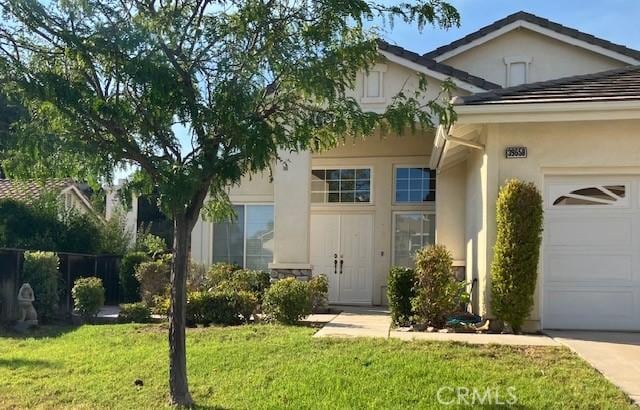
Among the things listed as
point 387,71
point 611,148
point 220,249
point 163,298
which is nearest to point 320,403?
point 611,148

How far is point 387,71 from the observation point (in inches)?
561

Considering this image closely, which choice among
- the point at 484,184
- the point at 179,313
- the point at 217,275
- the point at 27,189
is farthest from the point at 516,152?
the point at 27,189

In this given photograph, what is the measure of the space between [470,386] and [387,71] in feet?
30.9

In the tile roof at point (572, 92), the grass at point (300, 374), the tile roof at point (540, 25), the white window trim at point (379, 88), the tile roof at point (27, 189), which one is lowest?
the grass at point (300, 374)

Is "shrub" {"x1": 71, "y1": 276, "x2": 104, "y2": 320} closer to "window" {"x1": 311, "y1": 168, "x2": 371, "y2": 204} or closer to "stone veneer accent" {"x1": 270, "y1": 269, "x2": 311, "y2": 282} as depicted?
"stone veneer accent" {"x1": 270, "y1": 269, "x2": 311, "y2": 282}

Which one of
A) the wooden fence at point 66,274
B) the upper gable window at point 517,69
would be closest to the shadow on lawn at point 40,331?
the wooden fence at point 66,274

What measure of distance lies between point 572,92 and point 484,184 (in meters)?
1.92

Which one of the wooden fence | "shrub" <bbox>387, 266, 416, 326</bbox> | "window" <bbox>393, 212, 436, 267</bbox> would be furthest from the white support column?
the wooden fence

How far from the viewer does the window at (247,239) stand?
1672 centimetres

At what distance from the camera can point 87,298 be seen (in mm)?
12023

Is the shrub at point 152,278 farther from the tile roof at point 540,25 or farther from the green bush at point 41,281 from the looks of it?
the tile roof at point 540,25

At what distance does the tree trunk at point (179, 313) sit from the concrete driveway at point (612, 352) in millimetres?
4215

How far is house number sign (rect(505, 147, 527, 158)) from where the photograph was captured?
9.60m

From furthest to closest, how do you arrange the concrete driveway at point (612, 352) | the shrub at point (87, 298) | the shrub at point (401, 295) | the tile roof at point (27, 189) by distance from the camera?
the shrub at point (87, 298) < the shrub at point (401, 295) < the tile roof at point (27, 189) < the concrete driveway at point (612, 352)
